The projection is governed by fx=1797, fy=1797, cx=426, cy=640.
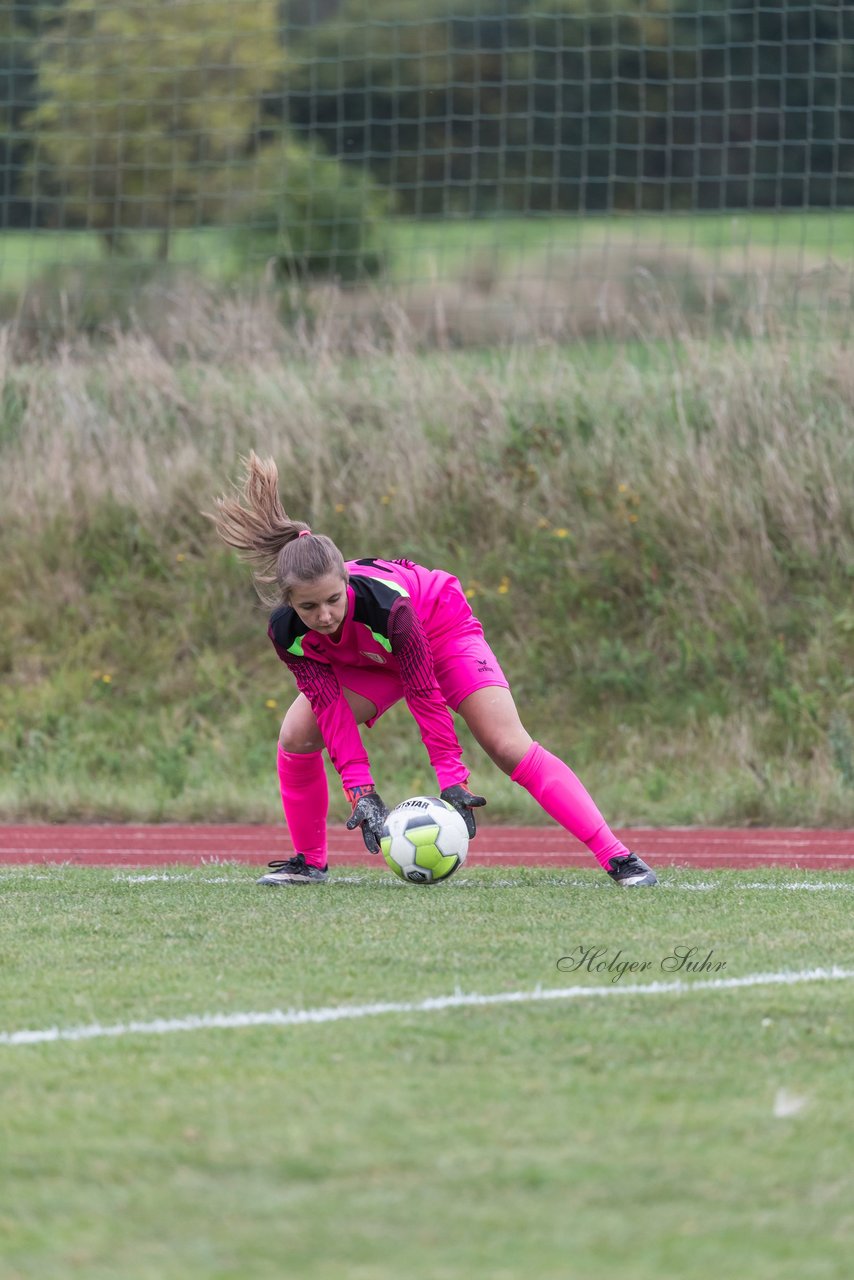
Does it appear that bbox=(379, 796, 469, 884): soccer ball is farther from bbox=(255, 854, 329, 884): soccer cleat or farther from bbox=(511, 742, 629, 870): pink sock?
bbox=(255, 854, 329, 884): soccer cleat

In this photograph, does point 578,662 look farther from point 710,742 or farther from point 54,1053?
point 54,1053

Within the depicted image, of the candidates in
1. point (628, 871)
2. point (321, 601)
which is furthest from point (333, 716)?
point (628, 871)

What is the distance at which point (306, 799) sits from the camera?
22.1ft

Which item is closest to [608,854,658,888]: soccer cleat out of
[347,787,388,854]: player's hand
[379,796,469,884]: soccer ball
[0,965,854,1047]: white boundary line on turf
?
[379,796,469,884]: soccer ball

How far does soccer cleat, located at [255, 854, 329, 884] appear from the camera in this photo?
670 cm

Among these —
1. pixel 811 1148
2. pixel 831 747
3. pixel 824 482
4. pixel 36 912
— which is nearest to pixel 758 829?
pixel 831 747

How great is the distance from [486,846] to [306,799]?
A: 6.54 feet

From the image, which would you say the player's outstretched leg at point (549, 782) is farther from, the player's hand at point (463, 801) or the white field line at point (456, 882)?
the player's hand at point (463, 801)

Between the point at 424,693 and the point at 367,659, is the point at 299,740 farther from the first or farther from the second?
the point at 424,693

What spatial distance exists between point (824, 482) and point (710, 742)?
7.57ft

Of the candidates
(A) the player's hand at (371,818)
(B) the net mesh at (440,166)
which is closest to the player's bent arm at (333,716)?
(A) the player's hand at (371,818)

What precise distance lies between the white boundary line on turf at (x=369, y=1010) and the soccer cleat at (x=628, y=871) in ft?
5.76

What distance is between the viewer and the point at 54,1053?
152 inches

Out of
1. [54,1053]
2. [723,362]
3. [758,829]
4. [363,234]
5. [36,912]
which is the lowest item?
[758,829]
